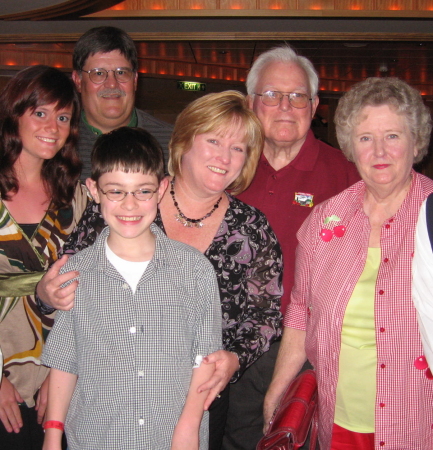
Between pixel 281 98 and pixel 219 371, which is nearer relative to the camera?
pixel 219 371

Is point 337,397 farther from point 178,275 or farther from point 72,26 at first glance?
point 72,26

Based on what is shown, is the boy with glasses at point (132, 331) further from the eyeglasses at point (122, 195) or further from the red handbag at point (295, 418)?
the red handbag at point (295, 418)

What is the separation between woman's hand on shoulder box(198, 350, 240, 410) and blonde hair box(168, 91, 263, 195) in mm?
891

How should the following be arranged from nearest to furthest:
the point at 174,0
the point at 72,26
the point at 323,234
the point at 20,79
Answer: the point at 323,234
the point at 20,79
the point at 174,0
the point at 72,26

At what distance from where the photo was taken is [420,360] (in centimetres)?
169

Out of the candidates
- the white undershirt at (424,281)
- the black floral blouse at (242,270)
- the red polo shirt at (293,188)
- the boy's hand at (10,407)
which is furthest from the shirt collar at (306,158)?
the boy's hand at (10,407)

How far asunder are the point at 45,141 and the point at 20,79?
11.6 inches

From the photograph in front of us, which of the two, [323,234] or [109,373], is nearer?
[109,373]

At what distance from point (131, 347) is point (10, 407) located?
0.90 meters

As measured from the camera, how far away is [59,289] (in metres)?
1.69

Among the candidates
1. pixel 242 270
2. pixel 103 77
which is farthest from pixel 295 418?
pixel 103 77

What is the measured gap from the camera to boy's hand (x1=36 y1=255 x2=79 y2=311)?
1.66m

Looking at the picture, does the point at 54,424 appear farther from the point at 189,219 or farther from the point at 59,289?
the point at 189,219

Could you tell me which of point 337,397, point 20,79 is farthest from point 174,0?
point 337,397
